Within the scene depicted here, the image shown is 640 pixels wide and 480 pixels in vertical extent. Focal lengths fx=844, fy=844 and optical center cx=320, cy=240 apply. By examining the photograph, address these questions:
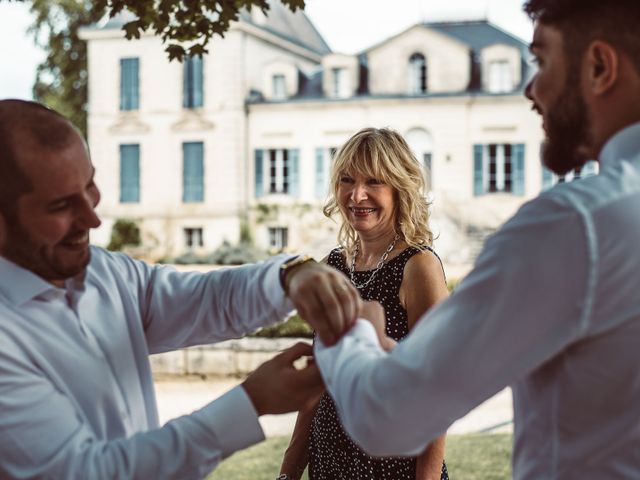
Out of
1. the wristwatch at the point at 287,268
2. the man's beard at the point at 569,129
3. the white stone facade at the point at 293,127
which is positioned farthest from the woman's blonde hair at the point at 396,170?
the white stone facade at the point at 293,127

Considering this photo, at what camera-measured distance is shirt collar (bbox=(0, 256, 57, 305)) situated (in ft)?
4.84

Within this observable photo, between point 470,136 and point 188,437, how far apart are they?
74.7 feet

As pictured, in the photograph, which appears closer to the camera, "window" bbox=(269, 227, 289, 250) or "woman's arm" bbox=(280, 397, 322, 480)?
"woman's arm" bbox=(280, 397, 322, 480)

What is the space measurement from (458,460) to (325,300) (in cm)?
503

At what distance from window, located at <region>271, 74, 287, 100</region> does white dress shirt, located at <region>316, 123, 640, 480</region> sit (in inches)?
952

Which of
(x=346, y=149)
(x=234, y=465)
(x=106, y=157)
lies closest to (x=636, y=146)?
(x=346, y=149)

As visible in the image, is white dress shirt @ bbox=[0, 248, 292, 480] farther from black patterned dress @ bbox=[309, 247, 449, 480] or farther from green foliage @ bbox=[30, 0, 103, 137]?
green foliage @ bbox=[30, 0, 103, 137]

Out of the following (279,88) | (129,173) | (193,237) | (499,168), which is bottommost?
(193,237)

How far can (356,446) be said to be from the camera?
9.29ft

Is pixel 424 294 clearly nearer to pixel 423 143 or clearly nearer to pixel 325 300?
pixel 325 300

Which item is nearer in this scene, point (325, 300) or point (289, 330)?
point (325, 300)

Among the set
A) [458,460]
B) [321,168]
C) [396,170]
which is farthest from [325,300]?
[321,168]

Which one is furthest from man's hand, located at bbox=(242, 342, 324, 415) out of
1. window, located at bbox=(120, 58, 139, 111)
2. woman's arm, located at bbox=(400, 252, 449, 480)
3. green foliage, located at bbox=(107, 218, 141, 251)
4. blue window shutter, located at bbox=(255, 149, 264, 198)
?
window, located at bbox=(120, 58, 139, 111)

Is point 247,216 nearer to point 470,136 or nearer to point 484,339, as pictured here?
point 470,136
